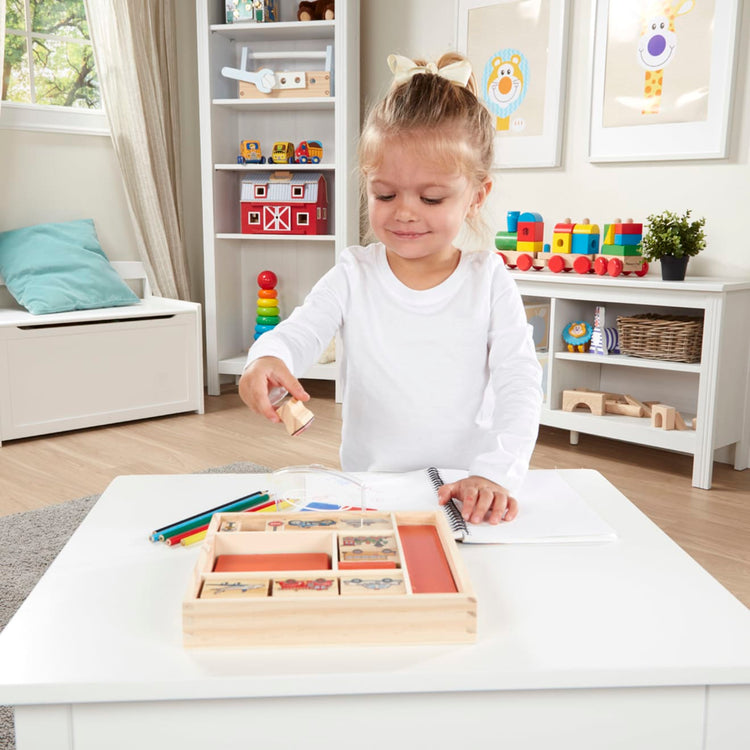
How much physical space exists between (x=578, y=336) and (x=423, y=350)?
1.81 m

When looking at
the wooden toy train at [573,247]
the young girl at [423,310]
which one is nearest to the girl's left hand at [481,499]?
the young girl at [423,310]

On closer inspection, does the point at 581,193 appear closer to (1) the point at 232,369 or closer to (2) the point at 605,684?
(1) the point at 232,369

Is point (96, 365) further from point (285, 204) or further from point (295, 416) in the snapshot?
point (295, 416)

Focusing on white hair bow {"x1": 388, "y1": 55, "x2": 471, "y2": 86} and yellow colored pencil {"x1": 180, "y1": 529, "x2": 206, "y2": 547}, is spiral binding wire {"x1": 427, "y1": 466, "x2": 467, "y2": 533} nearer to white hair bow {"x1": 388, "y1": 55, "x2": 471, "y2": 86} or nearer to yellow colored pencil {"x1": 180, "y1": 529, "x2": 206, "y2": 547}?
yellow colored pencil {"x1": 180, "y1": 529, "x2": 206, "y2": 547}

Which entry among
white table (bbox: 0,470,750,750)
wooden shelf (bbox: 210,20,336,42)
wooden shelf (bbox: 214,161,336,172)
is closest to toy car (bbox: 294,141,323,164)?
wooden shelf (bbox: 214,161,336,172)

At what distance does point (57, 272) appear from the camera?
3.26 metres

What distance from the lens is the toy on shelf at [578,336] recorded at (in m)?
2.96

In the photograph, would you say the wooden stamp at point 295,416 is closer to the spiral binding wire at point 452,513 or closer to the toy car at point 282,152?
the spiral binding wire at point 452,513

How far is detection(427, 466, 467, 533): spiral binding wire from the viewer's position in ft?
2.77

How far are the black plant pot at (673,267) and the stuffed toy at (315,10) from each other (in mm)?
1838

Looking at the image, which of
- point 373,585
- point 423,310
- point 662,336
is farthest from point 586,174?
point 373,585

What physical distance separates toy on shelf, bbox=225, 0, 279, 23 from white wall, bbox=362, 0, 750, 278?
0.44 m

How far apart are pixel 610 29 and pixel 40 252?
7.71 feet

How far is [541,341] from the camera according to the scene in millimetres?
3123
